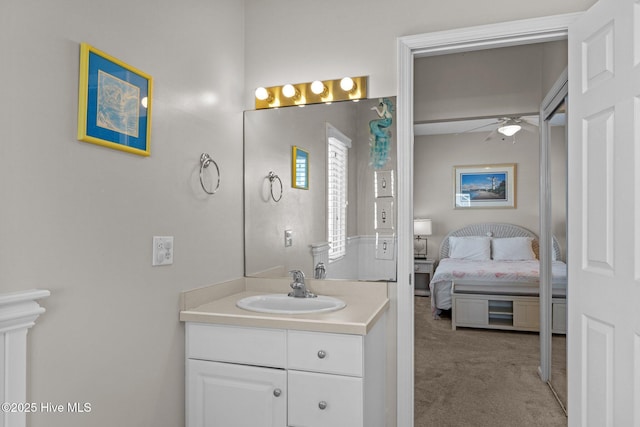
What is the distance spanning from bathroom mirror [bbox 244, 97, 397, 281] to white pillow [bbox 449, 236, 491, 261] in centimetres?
430

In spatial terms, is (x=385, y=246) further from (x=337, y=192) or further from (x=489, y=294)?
(x=489, y=294)

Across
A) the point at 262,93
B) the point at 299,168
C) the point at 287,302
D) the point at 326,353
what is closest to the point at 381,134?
the point at 299,168

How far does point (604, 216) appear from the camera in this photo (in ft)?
5.39

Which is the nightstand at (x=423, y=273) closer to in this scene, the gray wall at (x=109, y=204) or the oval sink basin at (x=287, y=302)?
the oval sink basin at (x=287, y=302)

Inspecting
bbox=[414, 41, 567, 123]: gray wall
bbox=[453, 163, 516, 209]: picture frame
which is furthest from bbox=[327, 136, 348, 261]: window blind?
bbox=[453, 163, 516, 209]: picture frame

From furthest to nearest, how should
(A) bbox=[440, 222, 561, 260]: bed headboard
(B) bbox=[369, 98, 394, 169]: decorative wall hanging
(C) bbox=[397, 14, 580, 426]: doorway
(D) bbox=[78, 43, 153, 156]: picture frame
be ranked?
(A) bbox=[440, 222, 561, 260]: bed headboard → (B) bbox=[369, 98, 394, 169]: decorative wall hanging → (C) bbox=[397, 14, 580, 426]: doorway → (D) bbox=[78, 43, 153, 156]: picture frame

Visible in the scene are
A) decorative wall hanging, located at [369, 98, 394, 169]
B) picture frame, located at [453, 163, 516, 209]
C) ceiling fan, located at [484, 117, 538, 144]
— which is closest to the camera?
decorative wall hanging, located at [369, 98, 394, 169]

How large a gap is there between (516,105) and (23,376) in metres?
3.46

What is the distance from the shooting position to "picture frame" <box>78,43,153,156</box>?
138 cm

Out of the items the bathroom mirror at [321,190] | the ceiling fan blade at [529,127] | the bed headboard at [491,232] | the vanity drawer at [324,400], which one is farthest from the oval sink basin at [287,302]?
the ceiling fan blade at [529,127]

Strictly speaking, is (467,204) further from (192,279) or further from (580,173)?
(192,279)

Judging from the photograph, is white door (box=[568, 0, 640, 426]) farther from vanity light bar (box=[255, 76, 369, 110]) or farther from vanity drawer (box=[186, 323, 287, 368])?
vanity drawer (box=[186, 323, 287, 368])

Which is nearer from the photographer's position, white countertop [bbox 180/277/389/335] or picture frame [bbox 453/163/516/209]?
white countertop [bbox 180/277/389/335]

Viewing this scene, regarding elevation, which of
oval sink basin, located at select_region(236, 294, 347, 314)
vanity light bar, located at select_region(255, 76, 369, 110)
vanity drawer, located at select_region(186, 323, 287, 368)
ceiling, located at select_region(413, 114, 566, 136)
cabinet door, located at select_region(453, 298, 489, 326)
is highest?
ceiling, located at select_region(413, 114, 566, 136)
